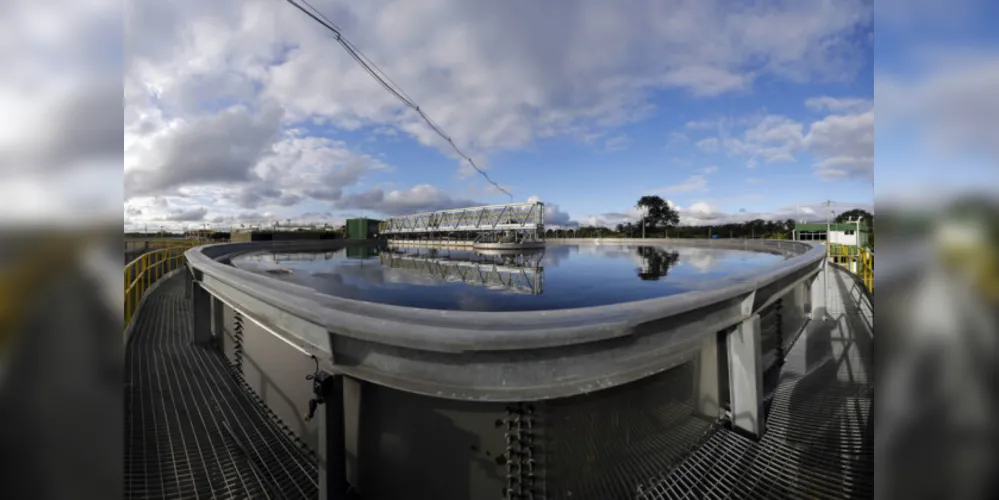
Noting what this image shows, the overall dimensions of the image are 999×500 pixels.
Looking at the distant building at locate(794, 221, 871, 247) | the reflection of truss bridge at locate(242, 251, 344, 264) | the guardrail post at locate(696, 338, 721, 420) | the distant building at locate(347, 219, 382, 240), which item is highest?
the distant building at locate(347, 219, 382, 240)

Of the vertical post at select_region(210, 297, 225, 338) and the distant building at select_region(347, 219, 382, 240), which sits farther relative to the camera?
the distant building at select_region(347, 219, 382, 240)

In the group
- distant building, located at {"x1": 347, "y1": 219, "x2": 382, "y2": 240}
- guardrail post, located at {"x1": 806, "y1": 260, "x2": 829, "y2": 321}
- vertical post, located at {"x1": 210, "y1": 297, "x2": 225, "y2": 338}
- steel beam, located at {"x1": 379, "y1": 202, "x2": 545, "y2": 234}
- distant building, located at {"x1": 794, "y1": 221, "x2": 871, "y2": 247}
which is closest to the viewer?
vertical post, located at {"x1": 210, "y1": 297, "x2": 225, "y2": 338}

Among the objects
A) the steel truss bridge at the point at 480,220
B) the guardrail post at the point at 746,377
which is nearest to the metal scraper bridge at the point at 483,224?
the steel truss bridge at the point at 480,220

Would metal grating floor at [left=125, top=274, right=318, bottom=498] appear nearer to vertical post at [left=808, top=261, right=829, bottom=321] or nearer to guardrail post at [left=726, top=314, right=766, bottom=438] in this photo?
guardrail post at [left=726, top=314, right=766, bottom=438]

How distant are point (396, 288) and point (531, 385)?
384cm

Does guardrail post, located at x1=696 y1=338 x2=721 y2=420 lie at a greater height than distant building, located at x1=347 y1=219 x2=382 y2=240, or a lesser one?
lesser

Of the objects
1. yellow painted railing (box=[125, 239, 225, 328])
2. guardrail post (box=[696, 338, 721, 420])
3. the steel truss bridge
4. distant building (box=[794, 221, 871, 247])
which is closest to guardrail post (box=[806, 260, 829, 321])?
guardrail post (box=[696, 338, 721, 420])

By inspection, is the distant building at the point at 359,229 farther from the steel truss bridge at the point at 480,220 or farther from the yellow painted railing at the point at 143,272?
the yellow painted railing at the point at 143,272

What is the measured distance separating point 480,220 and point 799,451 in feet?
67.9

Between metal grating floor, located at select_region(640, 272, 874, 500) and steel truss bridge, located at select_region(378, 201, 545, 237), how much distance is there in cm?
1636

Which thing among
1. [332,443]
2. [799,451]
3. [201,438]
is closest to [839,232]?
[799,451]

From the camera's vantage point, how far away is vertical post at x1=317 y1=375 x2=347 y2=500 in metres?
1.21

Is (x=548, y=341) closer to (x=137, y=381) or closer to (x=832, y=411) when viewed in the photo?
(x=832, y=411)

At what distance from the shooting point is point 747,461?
1650 millimetres
